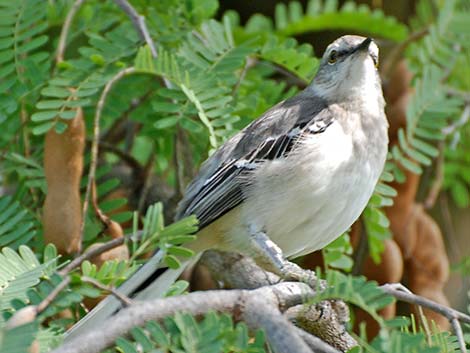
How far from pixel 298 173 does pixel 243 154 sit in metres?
0.27

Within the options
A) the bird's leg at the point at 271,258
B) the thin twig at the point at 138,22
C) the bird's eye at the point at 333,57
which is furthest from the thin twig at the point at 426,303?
the thin twig at the point at 138,22

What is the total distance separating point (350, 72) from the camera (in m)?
3.57

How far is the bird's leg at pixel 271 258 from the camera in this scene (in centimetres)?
310

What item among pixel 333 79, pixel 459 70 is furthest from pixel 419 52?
pixel 333 79

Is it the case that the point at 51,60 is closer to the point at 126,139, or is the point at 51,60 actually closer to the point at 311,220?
the point at 126,139

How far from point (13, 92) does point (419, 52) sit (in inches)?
75.3

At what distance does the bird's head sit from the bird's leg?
629 millimetres

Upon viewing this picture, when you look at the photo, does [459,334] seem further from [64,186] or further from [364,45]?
[64,186]

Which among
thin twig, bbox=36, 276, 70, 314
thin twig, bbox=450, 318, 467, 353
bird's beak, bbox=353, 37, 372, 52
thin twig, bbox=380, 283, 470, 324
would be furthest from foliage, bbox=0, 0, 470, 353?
thin twig, bbox=450, 318, 467, 353

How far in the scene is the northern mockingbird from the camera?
3.26m

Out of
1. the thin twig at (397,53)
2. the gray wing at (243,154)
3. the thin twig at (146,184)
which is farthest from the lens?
the thin twig at (397,53)

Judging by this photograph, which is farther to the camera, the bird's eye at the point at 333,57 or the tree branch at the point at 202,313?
the bird's eye at the point at 333,57

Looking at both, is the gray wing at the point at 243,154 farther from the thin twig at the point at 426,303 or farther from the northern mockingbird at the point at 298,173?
the thin twig at the point at 426,303

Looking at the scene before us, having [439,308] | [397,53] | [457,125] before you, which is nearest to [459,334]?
[439,308]
